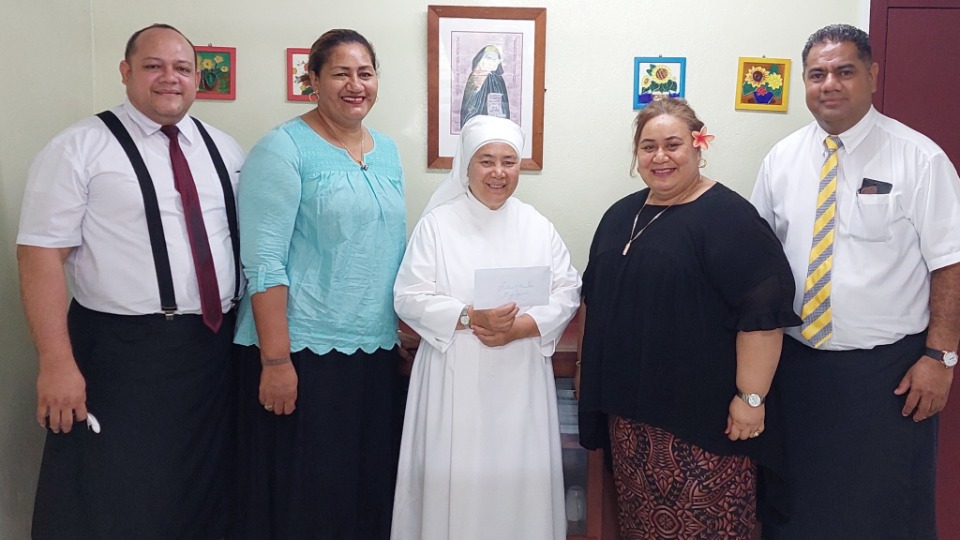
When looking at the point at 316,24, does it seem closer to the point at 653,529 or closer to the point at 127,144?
the point at 127,144

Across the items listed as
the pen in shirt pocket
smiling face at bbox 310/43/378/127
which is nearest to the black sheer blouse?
the pen in shirt pocket

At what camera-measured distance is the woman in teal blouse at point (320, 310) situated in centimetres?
181

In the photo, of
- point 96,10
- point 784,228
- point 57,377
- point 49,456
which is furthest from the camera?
point 96,10

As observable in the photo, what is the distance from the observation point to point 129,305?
1.78m

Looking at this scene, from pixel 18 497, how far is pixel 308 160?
1467 mm

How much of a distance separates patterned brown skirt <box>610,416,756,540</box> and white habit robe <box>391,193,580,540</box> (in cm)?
29

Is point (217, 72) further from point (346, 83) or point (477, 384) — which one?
point (477, 384)

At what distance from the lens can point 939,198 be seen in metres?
1.84

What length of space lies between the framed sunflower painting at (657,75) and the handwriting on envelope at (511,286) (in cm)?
112

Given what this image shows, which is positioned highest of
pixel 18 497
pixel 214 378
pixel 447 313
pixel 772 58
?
pixel 772 58

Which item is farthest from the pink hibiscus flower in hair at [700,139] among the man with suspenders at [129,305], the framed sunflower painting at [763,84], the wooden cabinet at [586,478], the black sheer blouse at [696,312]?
the man with suspenders at [129,305]

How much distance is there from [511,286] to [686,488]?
694mm

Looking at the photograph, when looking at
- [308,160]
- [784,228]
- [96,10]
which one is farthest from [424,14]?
[784,228]

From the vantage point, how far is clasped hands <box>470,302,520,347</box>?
182cm
